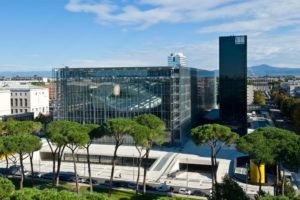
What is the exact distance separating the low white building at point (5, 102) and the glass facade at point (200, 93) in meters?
50.5

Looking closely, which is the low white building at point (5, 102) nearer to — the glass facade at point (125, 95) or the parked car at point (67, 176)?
the glass facade at point (125, 95)

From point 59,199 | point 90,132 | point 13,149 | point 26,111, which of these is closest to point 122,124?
point 90,132

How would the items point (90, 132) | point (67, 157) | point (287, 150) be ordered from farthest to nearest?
1. point (67, 157)
2. point (90, 132)
3. point (287, 150)

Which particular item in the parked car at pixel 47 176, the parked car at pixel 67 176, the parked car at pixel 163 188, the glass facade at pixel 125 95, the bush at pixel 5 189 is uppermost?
the glass facade at pixel 125 95

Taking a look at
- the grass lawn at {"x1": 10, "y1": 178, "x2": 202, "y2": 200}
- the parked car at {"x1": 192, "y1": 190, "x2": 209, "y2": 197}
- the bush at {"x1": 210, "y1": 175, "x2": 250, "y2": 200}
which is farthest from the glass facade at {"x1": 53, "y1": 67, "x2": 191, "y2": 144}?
the bush at {"x1": 210, "y1": 175, "x2": 250, "y2": 200}

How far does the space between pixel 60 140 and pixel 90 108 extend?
94.7 feet

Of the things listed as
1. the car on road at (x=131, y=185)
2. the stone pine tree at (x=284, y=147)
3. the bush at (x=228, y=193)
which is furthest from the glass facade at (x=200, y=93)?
the bush at (x=228, y=193)

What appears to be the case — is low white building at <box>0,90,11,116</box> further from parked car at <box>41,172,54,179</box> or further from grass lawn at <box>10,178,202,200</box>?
grass lawn at <box>10,178,202,200</box>

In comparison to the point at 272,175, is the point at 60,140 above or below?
above

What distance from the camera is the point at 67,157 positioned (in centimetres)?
6475

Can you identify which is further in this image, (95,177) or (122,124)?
(95,177)

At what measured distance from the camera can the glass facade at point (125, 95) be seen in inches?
2606

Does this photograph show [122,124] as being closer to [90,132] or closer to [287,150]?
[90,132]

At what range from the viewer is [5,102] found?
332 feet
